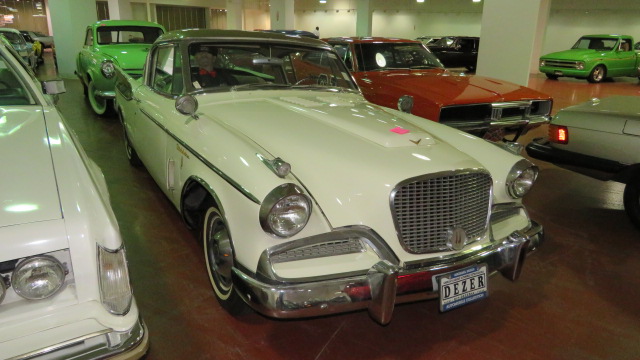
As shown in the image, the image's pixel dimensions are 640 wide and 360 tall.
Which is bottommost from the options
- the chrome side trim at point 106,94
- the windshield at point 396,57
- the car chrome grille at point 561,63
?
the chrome side trim at point 106,94

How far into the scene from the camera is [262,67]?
3400 mm

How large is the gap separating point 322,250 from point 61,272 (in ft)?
3.35

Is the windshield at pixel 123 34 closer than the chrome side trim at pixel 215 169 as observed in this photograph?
No

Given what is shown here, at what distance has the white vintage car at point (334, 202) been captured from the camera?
6.34 ft

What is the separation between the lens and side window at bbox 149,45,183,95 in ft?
10.6

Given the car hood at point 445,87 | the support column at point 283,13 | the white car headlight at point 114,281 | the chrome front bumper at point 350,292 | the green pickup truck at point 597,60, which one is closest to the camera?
the white car headlight at point 114,281

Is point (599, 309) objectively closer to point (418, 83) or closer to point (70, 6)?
point (418, 83)

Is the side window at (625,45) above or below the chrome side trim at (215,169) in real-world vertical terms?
above

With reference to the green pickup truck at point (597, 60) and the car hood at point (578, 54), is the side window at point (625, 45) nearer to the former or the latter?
the green pickup truck at point (597, 60)

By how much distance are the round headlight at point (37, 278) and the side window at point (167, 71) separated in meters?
1.93

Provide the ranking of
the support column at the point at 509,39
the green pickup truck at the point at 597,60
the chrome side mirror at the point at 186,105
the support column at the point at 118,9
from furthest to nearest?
Result: the support column at the point at 118,9 < the green pickup truck at the point at 597,60 < the support column at the point at 509,39 < the chrome side mirror at the point at 186,105

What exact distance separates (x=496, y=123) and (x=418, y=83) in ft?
3.19

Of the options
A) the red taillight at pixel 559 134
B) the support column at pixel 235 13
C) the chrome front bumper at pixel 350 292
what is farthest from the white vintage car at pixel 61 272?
the support column at pixel 235 13

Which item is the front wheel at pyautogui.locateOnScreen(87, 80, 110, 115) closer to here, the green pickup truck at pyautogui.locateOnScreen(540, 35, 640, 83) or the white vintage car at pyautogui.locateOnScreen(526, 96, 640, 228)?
the white vintage car at pyautogui.locateOnScreen(526, 96, 640, 228)
